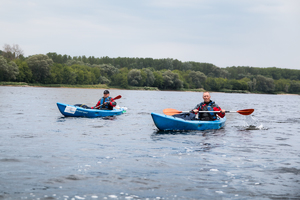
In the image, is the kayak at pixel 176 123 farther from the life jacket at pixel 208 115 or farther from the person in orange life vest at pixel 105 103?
the person in orange life vest at pixel 105 103

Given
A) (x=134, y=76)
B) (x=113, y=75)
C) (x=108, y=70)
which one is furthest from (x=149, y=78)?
(x=108, y=70)

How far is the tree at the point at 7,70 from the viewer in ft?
227

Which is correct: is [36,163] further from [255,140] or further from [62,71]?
[62,71]

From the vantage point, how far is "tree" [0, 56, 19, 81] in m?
69.3

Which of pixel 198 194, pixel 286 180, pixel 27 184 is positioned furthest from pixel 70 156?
pixel 286 180

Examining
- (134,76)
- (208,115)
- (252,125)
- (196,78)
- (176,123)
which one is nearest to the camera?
(176,123)

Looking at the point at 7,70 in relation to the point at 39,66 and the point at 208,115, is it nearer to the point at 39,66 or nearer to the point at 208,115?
the point at 39,66

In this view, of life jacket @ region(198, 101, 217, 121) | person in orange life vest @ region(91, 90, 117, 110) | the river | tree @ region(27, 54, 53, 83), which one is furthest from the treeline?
the river

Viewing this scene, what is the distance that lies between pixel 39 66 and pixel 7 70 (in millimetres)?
12270

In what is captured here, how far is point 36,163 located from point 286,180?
17.7 ft

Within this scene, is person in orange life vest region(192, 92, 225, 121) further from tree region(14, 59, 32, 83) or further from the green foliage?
the green foliage

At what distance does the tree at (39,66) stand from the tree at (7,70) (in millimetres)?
7986

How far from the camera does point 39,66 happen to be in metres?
81.6

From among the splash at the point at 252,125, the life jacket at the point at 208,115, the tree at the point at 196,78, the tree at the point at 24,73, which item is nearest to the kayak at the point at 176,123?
the life jacket at the point at 208,115
